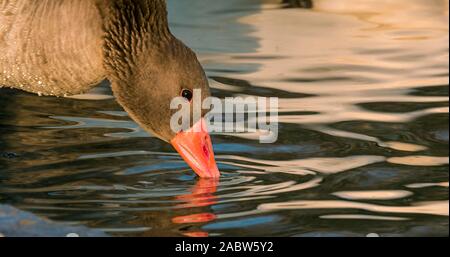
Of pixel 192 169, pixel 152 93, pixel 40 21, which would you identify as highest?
pixel 40 21

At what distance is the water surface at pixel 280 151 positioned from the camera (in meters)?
8.45

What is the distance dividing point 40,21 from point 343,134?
9.53 feet

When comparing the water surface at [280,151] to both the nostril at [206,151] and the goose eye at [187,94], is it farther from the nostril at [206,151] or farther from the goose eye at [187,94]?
the goose eye at [187,94]

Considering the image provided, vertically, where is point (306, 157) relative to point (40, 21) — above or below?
below

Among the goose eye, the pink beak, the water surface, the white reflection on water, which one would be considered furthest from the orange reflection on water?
the goose eye

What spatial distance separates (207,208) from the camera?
8.62 meters

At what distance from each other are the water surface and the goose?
0.42m

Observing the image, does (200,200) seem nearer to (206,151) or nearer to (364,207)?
(206,151)

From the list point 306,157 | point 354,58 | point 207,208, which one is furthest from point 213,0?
point 207,208

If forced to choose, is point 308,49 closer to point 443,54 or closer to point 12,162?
point 443,54

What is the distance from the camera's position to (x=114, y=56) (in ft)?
31.2

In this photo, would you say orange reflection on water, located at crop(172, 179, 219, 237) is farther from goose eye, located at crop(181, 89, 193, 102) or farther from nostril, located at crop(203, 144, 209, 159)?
goose eye, located at crop(181, 89, 193, 102)

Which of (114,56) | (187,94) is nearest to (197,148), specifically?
(187,94)

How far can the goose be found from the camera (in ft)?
30.9
